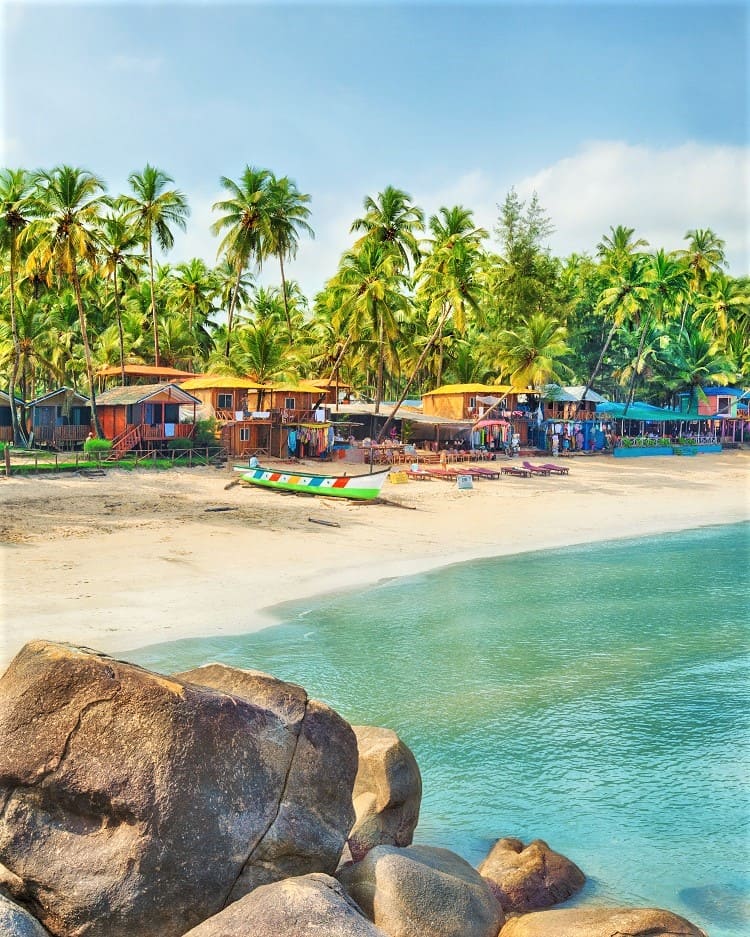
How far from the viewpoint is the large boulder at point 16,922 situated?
15.0 ft

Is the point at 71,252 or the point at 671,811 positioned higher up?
the point at 71,252

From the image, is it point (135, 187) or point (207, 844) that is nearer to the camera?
point (207, 844)

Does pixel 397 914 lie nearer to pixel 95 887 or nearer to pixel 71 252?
pixel 95 887

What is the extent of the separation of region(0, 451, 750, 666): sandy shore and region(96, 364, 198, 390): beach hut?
11.1 meters

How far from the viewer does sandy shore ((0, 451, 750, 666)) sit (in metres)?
16.5

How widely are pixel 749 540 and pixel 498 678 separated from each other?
17.6m

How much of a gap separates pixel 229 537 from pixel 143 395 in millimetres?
16735

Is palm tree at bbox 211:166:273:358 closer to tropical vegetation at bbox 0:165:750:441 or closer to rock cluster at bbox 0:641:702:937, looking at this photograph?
tropical vegetation at bbox 0:165:750:441

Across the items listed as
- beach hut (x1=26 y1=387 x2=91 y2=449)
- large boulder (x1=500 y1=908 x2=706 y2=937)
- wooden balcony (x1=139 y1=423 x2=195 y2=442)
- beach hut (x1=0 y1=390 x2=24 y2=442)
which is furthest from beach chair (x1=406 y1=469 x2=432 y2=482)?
large boulder (x1=500 y1=908 x2=706 y2=937)

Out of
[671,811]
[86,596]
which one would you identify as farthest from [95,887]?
[86,596]

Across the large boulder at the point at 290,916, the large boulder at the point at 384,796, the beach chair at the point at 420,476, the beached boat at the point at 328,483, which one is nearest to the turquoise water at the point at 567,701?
the large boulder at the point at 384,796

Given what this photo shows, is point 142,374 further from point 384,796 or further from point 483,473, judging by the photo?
point 384,796

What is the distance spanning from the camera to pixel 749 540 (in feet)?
93.5

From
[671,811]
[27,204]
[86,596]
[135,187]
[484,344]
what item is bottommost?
[671,811]
